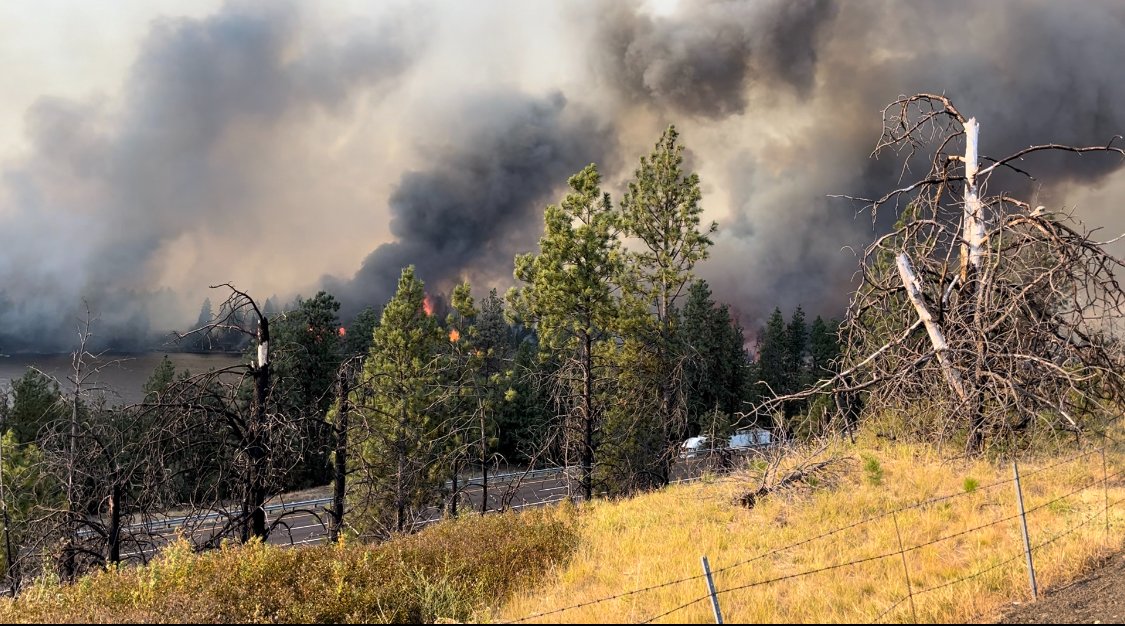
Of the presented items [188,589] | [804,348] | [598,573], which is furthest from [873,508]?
[804,348]

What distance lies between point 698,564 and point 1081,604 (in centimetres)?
348

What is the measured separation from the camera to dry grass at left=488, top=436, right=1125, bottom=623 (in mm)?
5883

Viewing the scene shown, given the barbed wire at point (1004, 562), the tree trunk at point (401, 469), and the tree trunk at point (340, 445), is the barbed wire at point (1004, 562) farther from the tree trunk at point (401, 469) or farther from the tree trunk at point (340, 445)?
the tree trunk at point (401, 469)

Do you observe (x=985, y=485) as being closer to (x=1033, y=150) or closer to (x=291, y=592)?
(x=1033, y=150)

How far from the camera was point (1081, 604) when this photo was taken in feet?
18.2

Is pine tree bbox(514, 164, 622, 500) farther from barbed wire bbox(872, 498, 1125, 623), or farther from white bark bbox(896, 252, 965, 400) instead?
barbed wire bbox(872, 498, 1125, 623)

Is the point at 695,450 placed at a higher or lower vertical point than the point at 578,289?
lower

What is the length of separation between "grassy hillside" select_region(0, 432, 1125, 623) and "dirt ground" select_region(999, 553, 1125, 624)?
17 centimetres

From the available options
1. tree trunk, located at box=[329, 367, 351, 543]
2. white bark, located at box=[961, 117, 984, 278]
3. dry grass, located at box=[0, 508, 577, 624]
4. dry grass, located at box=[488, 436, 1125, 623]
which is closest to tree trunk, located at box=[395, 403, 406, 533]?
tree trunk, located at box=[329, 367, 351, 543]

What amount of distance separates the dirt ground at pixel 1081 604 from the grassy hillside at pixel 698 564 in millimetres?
167

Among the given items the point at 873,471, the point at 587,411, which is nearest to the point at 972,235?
the point at 873,471

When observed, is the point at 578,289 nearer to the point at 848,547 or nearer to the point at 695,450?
the point at 695,450

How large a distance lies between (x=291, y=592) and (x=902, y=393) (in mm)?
9403

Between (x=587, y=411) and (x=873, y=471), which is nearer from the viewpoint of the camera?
(x=873, y=471)
